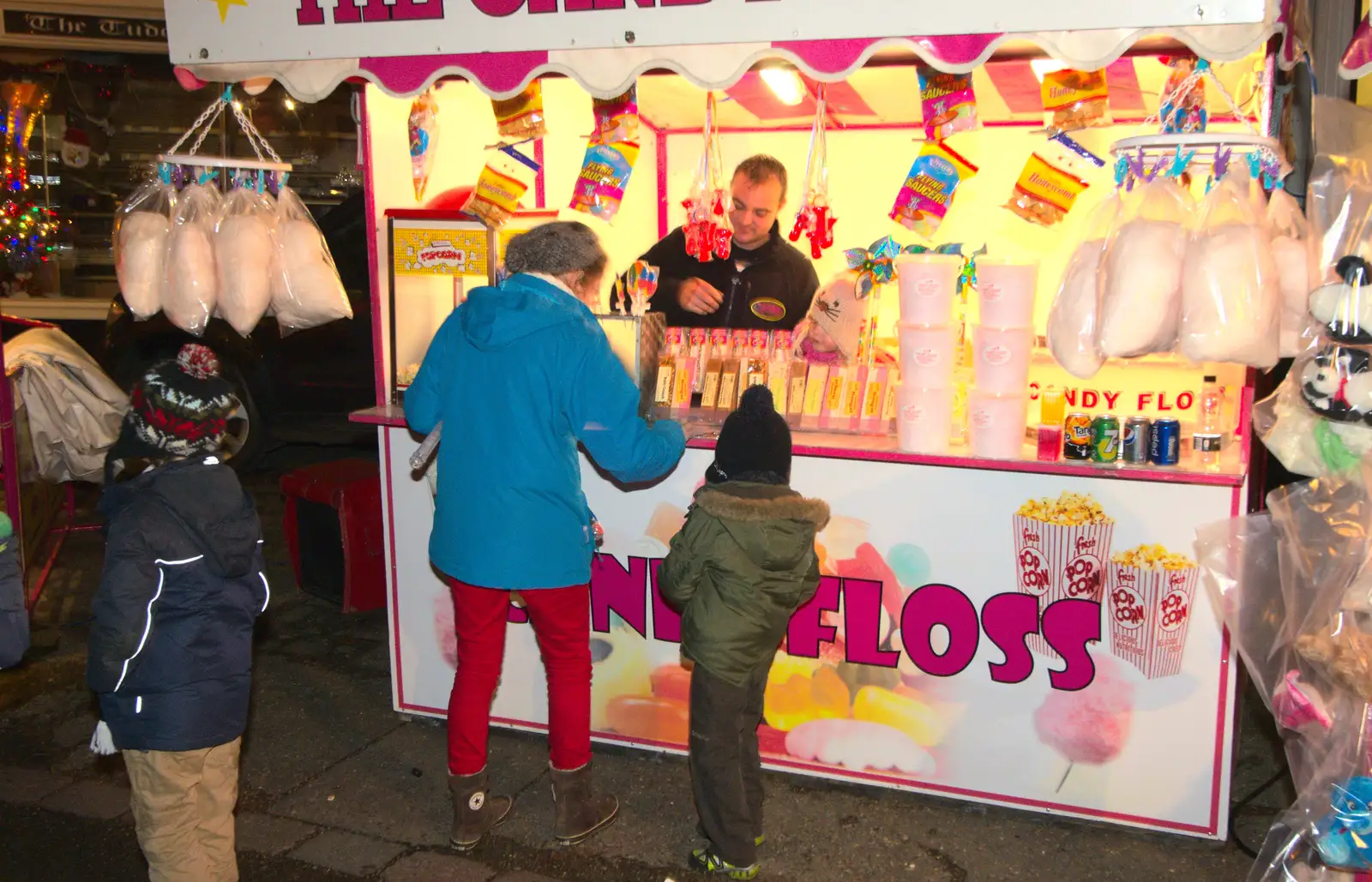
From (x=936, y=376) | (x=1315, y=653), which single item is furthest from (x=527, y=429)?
(x=1315, y=653)

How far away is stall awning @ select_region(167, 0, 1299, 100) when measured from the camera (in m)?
2.90

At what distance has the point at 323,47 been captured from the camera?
12.0 feet

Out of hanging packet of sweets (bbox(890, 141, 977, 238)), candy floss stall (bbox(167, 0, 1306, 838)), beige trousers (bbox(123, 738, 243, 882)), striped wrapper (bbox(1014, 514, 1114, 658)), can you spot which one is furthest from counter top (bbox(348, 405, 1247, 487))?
beige trousers (bbox(123, 738, 243, 882))

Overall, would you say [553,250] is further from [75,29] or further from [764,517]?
[75,29]

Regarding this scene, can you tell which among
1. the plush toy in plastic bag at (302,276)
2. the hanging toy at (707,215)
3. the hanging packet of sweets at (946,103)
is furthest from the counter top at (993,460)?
the plush toy in plastic bag at (302,276)

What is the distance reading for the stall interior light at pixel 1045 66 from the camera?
352 cm

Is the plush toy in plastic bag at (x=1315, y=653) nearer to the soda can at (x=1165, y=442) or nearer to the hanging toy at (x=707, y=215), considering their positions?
the soda can at (x=1165, y=442)

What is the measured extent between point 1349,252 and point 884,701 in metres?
1.99

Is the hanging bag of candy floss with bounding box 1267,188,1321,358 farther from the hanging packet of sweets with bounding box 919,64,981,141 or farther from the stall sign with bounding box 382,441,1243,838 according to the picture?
the hanging packet of sweets with bounding box 919,64,981,141

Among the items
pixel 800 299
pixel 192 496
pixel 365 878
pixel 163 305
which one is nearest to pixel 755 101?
pixel 800 299

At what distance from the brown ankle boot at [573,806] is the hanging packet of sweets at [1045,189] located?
2.41m

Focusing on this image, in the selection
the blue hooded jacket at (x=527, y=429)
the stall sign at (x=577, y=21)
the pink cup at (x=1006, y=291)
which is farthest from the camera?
the pink cup at (x=1006, y=291)

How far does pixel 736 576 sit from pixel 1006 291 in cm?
130

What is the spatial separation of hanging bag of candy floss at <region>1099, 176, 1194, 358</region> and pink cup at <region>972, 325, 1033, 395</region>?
447mm
